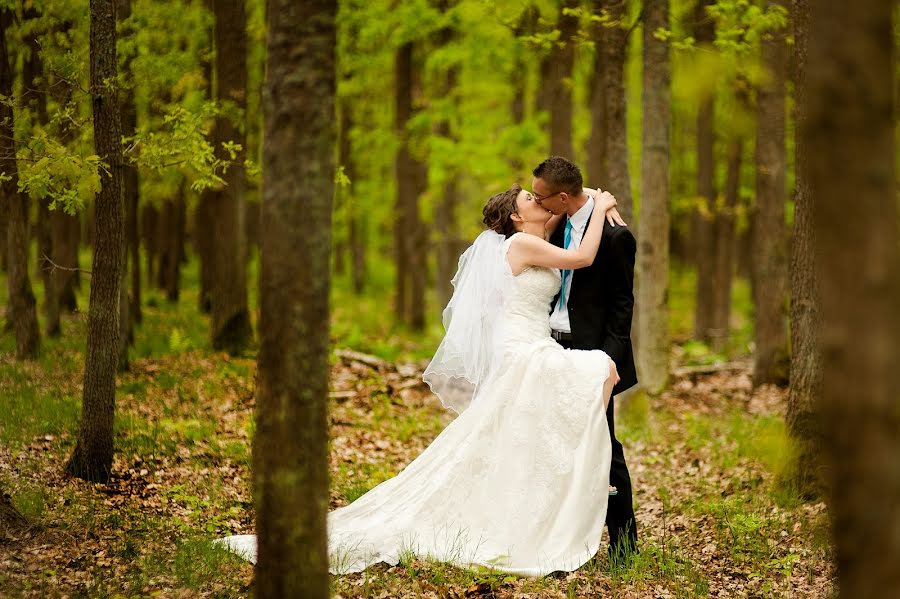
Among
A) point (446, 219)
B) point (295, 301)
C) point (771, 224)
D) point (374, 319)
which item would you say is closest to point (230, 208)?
point (771, 224)

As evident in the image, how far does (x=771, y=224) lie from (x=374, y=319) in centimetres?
1255

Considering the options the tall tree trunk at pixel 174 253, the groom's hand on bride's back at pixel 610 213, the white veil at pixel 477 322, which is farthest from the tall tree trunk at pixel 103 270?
the tall tree trunk at pixel 174 253

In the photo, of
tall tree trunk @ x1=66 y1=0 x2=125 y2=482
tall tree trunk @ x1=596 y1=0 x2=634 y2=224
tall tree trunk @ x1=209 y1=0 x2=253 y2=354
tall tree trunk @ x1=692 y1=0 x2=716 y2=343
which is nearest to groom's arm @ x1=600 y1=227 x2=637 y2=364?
tall tree trunk @ x1=66 y1=0 x2=125 y2=482

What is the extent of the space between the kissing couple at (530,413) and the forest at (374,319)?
0.30 metres

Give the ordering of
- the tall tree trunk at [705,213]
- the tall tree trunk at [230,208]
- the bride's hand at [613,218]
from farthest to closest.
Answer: the tall tree trunk at [705,213]
the tall tree trunk at [230,208]
the bride's hand at [613,218]

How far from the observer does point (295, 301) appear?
363 centimetres

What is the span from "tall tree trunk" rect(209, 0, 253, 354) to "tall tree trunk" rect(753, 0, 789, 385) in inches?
347

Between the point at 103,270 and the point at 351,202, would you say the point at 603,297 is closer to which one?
the point at 103,270

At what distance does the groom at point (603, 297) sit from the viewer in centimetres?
644

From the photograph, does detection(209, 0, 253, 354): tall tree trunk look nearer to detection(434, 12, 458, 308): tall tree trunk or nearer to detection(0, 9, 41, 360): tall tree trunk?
detection(0, 9, 41, 360): tall tree trunk

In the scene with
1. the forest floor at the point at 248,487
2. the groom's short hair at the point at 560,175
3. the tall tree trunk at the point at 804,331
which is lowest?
the forest floor at the point at 248,487

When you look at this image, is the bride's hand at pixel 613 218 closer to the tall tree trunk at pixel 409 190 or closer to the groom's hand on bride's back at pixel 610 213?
the groom's hand on bride's back at pixel 610 213

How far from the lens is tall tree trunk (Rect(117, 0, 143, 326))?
1065 centimetres

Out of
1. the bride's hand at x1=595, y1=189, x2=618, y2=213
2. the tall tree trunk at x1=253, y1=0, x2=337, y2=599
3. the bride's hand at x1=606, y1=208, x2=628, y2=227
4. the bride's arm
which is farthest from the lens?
the bride's hand at x1=606, y1=208, x2=628, y2=227
